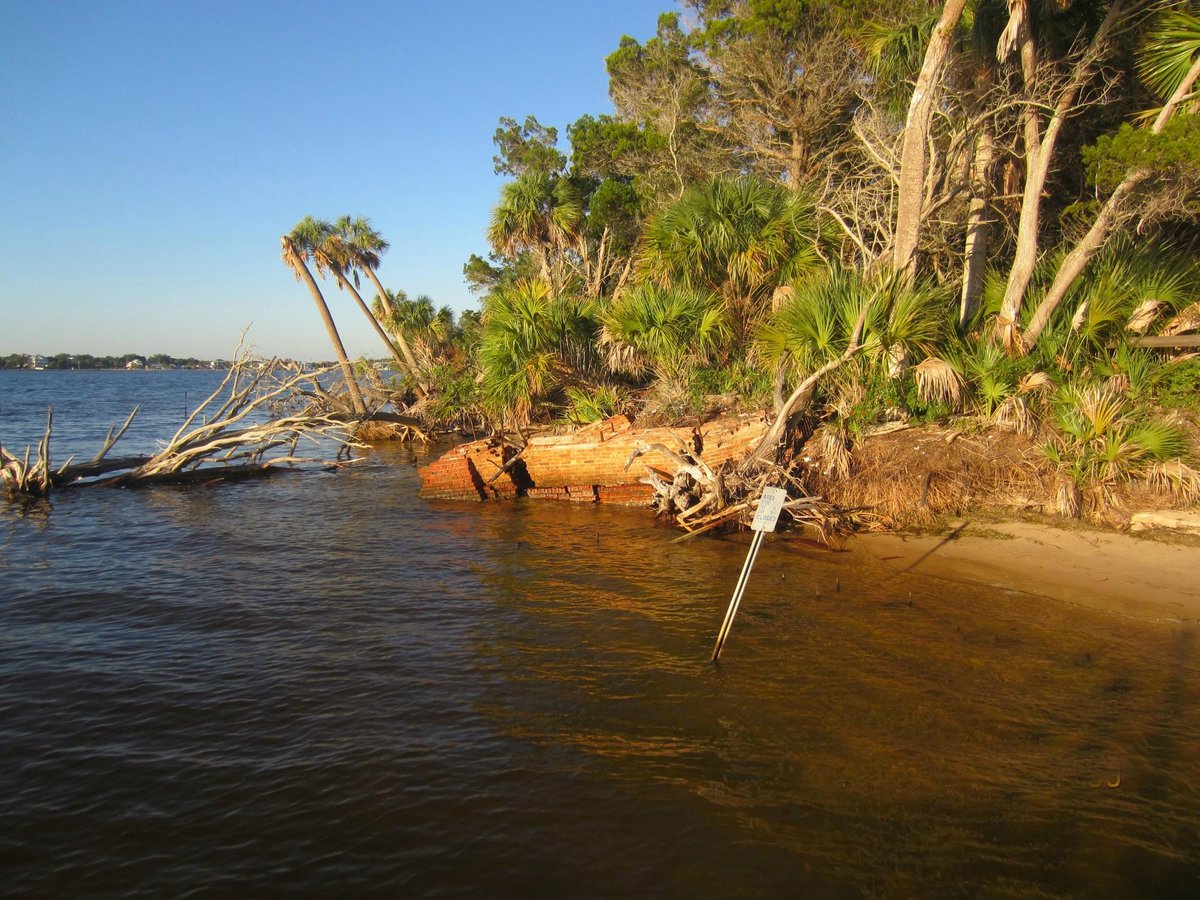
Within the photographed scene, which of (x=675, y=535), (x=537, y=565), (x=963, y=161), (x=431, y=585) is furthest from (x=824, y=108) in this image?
(x=431, y=585)

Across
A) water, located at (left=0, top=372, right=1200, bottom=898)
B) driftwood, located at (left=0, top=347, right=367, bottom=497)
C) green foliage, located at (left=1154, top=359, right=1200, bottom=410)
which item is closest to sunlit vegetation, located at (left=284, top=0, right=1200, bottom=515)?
green foliage, located at (left=1154, top=359, right=1200, bottom=410)

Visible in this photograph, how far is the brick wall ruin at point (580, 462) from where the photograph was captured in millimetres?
12805

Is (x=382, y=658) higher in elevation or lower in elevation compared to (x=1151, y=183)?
lower

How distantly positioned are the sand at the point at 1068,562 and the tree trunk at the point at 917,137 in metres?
4.75

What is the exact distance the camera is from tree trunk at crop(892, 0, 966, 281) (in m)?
11.8

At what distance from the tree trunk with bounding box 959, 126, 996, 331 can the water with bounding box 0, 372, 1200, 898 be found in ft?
19.8

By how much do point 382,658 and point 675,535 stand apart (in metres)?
5.68

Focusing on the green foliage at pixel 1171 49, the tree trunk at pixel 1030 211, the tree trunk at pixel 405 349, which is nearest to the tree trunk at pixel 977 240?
the tree trunk at pixel 1030 211

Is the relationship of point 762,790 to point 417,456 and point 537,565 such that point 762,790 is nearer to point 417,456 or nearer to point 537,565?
point 537,565

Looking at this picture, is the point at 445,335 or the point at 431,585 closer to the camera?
the point at 431,585

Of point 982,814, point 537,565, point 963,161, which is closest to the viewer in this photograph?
point 982,814

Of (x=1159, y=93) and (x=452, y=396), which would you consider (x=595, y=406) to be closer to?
(x=452, y=396)

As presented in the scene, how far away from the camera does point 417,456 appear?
860 inches

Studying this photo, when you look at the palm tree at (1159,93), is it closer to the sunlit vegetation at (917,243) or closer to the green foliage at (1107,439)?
the sunlit vegetation at (917,243)
